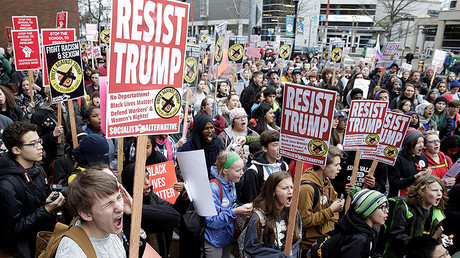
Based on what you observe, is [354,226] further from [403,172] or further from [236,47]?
[236,47]

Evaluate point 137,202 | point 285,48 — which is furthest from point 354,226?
point 285,48

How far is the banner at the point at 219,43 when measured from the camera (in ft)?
22.7

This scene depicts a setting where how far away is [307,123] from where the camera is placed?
3.18 metres

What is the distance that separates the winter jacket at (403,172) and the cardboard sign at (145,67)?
11.1ft

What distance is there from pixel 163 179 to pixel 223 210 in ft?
4.20

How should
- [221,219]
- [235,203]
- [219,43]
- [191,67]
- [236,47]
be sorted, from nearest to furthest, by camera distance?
[221,219] < [235,203] < [191,67] < [219,43] < [236,47]

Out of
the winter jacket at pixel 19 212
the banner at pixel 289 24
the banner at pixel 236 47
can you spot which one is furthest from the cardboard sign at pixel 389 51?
the banner at pixel 289 24

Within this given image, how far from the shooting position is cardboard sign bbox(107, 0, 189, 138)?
2.27 meters

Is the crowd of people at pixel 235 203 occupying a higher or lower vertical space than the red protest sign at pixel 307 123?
lower

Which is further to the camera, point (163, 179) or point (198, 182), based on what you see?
point (163, 179)

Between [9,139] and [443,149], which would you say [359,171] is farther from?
[9,139]

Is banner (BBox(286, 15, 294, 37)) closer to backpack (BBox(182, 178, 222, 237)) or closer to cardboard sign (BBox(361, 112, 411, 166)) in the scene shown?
cardboard sign (BBox(361, 112, 411, 166))

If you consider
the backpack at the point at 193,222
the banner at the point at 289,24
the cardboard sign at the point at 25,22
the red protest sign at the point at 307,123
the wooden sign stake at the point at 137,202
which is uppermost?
the banner at the point at 289,24

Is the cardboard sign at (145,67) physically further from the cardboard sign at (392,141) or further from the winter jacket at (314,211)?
the cardboard sign at (392,141)
